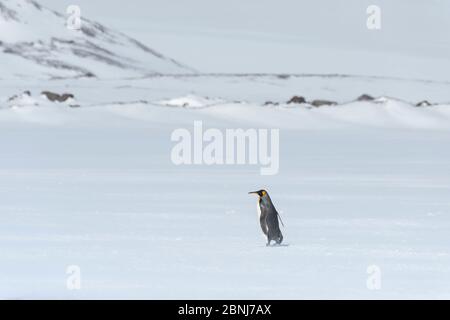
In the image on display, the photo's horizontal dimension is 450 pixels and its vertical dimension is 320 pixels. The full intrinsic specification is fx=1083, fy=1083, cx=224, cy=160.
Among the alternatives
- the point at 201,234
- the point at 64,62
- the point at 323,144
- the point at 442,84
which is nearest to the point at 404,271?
the point at 201,234

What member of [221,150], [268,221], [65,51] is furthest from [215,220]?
[65,51]

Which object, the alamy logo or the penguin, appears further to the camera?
the alamy logo

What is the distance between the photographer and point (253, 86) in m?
70.4

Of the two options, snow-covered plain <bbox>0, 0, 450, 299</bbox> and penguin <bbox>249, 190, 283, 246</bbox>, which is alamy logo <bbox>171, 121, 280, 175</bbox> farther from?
penguin <bbox>249, 190, 283, 246</bbox>

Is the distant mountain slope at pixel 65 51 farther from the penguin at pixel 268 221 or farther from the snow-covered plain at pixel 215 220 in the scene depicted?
the penguin at pixel 268 221

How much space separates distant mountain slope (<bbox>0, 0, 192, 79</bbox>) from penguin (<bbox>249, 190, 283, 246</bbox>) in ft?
456

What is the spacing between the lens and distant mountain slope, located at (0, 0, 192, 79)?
160 meters

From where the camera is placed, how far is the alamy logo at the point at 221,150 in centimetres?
1773

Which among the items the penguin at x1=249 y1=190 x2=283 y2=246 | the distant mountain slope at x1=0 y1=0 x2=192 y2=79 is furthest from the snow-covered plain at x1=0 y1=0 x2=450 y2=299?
the distant mountain slope at x1=0 y1=0 x2=192 y2=79

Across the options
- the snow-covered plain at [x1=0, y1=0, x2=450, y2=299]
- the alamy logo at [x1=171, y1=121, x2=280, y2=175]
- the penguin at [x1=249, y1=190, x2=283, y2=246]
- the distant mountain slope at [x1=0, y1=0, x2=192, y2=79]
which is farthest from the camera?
the distant mountain slope at [x1=0, y1=0, x2=192, y2=79]

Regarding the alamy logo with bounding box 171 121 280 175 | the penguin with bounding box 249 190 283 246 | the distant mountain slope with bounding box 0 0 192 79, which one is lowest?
the penguin with bounding box 249 190 283 246

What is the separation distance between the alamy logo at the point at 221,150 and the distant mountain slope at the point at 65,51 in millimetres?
120691

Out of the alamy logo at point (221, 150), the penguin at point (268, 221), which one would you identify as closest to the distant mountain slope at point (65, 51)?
the alamy logo at point (221, 150)

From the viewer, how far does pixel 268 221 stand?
8.78 metres
